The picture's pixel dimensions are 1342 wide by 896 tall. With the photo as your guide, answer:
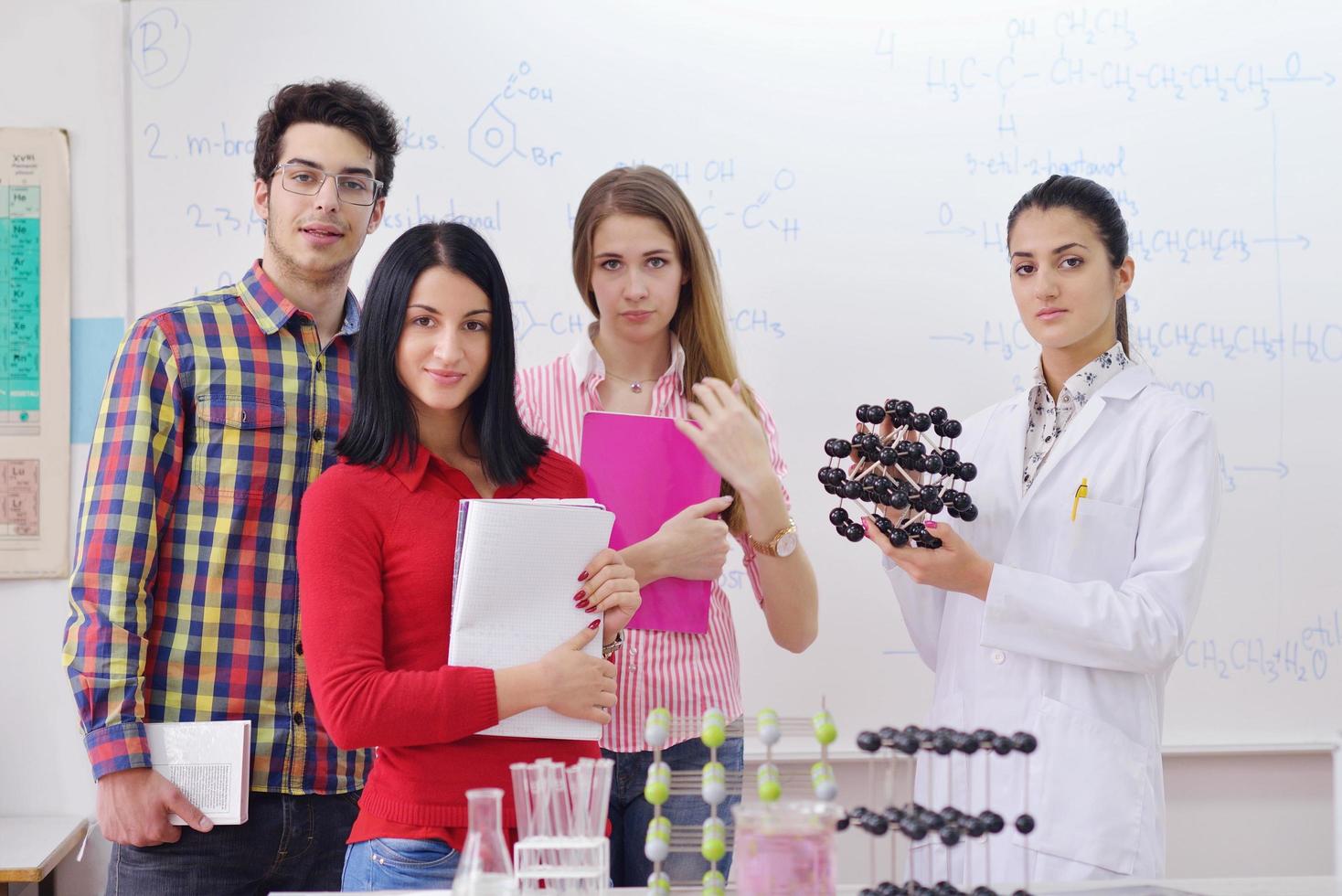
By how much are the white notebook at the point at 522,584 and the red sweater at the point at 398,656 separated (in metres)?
0.03

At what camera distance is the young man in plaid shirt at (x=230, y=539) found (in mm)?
1678

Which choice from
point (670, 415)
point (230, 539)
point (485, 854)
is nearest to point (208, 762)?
point (230, 539)

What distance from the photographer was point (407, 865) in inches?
53.4

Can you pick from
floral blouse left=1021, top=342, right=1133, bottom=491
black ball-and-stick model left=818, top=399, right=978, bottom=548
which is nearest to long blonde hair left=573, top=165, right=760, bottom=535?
black ball-and-stick model left=818, top=399, right=978, bottom=548

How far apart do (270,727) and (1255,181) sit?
268 cm

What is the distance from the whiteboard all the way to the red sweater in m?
1.37

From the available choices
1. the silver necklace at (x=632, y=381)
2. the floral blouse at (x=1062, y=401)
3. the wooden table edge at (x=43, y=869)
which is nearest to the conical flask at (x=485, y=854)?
the silver necklace at (x=632, y=381)

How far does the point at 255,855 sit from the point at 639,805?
0.60 meters

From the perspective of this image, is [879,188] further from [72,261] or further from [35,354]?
[35,354]

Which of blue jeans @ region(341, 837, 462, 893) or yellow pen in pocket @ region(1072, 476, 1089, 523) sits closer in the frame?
blue jeans @ region(341, 837, 462, 893)

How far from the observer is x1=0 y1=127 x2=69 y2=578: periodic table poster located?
105 inches

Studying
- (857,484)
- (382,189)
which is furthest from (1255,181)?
(382,189)

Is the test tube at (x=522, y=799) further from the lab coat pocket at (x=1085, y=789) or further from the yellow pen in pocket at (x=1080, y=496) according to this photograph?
the yellow pen in pocket at (x=1080, y=496)

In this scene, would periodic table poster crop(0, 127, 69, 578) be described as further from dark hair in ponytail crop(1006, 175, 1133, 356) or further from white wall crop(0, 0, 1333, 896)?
dark hair in ponytail crop(1006, 175, 1133, 356)
